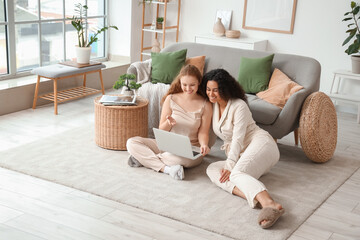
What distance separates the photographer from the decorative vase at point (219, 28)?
666 centimetres

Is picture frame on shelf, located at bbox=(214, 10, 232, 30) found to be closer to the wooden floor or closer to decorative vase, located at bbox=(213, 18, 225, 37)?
decorative vase, located at bbox=(213, 18, 225, 37)

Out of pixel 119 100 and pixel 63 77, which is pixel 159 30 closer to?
pixel 63 77

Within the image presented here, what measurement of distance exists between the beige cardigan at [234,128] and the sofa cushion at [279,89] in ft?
2.19

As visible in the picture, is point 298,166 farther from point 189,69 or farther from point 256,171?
point 189,69

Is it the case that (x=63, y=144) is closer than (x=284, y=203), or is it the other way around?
(x=284, y=203)

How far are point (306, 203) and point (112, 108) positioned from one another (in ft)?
5.87

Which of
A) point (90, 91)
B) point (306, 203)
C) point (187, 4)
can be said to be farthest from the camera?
point (187, 4)

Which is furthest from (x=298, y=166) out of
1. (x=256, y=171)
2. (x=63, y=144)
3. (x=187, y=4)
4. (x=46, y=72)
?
(x=187, y=4)

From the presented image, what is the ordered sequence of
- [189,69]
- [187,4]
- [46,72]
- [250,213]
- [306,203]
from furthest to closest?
1. [187,4]
2. [46,72]
3. [189,69]
4. [306,203]
5. [250,213]

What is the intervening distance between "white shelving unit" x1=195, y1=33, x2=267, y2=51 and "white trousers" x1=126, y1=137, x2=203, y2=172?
9.35ft

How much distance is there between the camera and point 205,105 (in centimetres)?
386

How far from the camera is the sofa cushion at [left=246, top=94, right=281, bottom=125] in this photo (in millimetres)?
4242

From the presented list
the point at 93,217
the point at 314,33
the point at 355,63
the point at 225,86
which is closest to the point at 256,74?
the point at 225,86

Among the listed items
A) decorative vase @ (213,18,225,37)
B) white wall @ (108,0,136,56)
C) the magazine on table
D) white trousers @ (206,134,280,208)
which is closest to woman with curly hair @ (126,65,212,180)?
white trousers @ (206,134,280,208)
